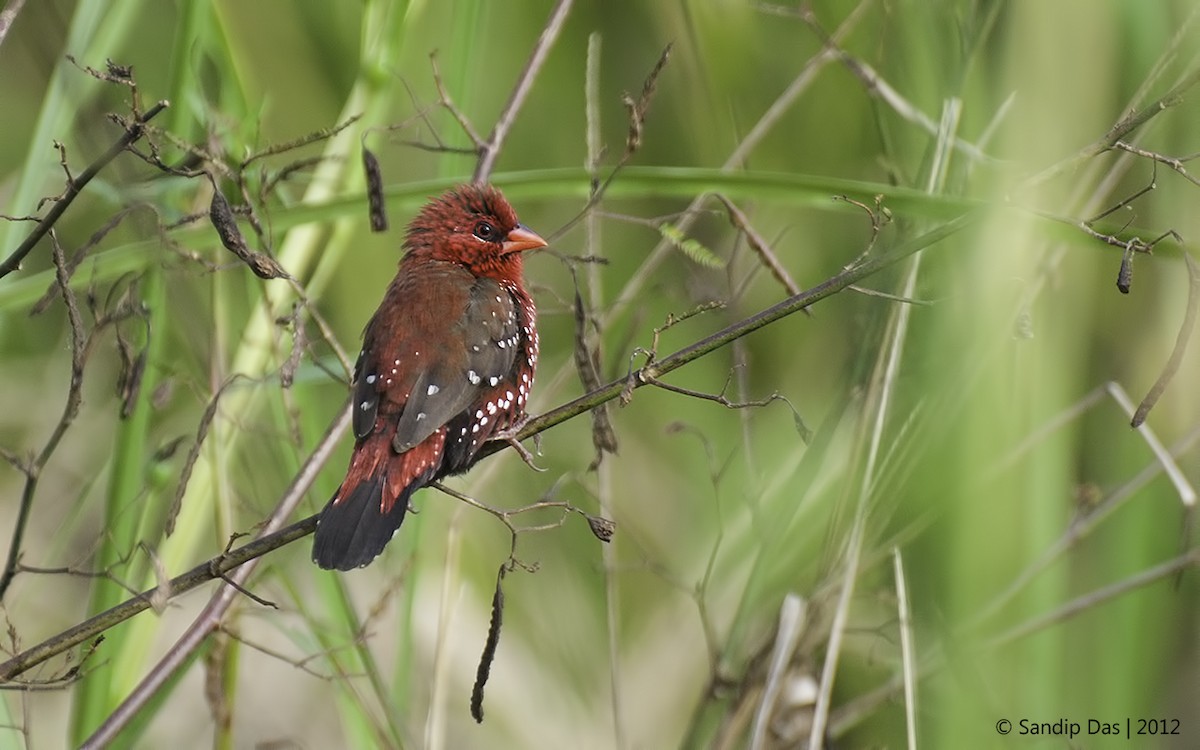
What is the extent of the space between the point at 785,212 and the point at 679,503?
0.94m

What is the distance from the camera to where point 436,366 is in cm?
257

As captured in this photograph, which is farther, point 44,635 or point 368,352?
point 44,635

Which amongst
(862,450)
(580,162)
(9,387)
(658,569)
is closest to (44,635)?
(9,387)

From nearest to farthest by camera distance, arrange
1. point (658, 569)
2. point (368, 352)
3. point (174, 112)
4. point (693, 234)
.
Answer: point (174, 112), point (368, 352), point (658, 569), point (693, 234)

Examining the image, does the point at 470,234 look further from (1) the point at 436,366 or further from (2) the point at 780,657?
(2) the point at 780,657

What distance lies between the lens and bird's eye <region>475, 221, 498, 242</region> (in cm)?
299

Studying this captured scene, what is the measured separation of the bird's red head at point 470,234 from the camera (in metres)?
2.98

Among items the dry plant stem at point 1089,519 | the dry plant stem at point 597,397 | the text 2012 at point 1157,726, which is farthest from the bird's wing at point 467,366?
the text 2012 at point 1157,726

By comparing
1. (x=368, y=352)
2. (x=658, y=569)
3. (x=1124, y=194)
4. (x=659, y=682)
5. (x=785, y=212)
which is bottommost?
(x=659, y=682)

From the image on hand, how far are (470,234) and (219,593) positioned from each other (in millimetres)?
1094

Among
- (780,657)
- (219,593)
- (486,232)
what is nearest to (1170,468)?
(780,657)

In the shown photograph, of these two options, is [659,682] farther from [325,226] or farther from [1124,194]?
[1124,194]

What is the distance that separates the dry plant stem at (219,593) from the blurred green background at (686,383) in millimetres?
90

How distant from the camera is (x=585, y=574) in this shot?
3.40 meters
